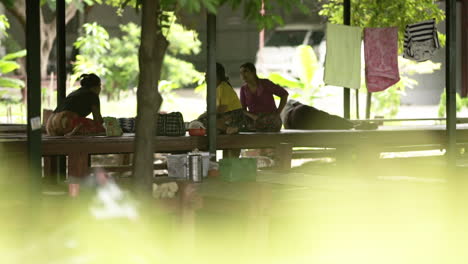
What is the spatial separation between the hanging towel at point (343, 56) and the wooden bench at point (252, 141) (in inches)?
24.9

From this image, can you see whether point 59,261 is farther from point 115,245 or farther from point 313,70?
point 313,70

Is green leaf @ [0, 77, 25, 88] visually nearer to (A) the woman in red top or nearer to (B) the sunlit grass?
(A) the woman in red top

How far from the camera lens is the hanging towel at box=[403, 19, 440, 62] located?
8.95 meters

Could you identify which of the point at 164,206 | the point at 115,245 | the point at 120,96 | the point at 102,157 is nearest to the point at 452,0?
the point at 164,206

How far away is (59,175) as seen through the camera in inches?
314

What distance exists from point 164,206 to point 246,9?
3.48 ft

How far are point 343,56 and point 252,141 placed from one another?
1.69 meters

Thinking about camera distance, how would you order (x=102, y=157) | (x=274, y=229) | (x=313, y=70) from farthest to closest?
(x=313, y=70)
(x=102, y=157)
(x=274, y=229)

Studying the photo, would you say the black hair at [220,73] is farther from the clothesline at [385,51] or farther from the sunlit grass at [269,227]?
the sunlit grass at [269,227]

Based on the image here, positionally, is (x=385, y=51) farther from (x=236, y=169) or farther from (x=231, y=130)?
(x=236, y=169)

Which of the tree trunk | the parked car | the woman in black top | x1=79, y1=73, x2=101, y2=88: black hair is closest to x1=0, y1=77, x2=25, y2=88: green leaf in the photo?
x1=79, y1=73, x2=101, y2=88: black hair

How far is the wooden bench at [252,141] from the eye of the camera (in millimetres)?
6324

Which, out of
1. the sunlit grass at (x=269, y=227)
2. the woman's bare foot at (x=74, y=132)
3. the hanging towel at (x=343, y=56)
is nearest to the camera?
the sunlit grass at (x=269, y=227)

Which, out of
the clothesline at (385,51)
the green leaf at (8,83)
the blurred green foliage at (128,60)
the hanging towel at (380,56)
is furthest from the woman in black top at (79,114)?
the blurred green foliage at (128,60)
